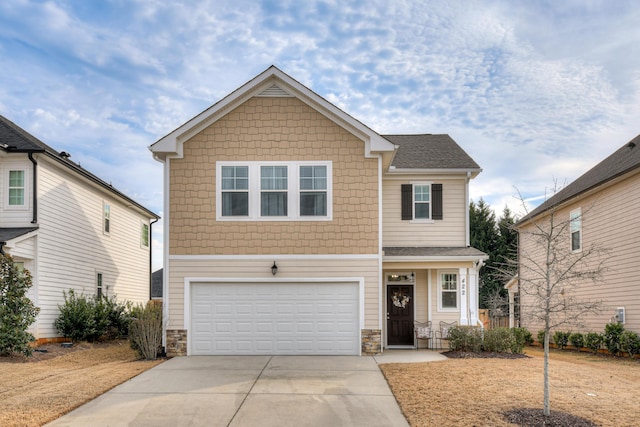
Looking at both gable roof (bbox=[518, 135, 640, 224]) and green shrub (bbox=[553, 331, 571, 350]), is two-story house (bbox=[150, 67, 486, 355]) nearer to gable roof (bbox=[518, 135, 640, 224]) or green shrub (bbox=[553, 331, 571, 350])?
gable roof (bbox=[518, 135, 640, 224])

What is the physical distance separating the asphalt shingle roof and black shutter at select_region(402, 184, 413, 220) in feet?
2.29

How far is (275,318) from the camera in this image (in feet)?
49.5

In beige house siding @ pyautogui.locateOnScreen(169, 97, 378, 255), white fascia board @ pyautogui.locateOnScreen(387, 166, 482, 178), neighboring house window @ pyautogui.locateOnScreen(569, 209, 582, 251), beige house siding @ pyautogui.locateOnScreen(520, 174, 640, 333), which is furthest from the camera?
neighboring house window @ pyautogui.locateOnScreen(569, 209, 582, 251)

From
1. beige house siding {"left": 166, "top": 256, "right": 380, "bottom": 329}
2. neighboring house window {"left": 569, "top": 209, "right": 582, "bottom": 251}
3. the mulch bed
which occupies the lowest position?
the mulch bed

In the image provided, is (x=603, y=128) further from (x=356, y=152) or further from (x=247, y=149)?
(x=247, y=149)

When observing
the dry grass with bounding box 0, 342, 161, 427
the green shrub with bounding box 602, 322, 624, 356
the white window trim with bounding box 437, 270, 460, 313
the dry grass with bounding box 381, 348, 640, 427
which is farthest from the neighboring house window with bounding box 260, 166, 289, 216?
Result: the green shrub with bounding box 602, 322, 624, 356

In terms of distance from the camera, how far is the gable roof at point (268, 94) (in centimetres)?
1500

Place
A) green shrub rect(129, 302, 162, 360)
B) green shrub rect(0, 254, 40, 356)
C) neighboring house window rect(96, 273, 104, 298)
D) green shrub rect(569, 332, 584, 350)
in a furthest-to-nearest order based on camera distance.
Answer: neighboring house window rect(96, 273, 104, 298), green shrub rect(569, 332, 584, 350), green shrub rect(129, 302, 162, 360), green shrub rect(0, 254, 40, 356)

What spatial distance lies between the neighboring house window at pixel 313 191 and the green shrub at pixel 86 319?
8649 millimetres

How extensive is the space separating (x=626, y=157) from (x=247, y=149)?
39.7 feet

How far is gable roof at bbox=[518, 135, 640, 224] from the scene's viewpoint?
54.8ft

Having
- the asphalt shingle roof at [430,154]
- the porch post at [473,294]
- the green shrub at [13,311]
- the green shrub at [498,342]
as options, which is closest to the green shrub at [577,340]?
the porch post at [473,294]

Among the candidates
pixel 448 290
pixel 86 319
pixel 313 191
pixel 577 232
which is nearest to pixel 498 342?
pixel 448 290

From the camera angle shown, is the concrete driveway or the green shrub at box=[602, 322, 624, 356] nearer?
the concrete driveway
